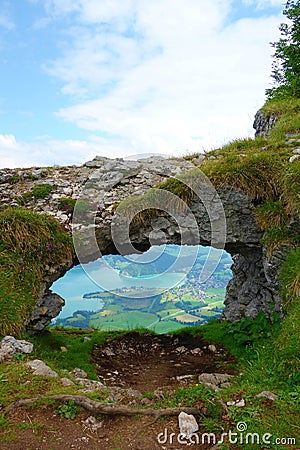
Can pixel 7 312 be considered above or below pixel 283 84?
below

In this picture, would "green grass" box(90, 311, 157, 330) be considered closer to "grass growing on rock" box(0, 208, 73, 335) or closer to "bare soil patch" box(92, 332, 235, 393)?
"bare soil patch" box(92, 332, 235, 393)

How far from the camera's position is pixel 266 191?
10398mm

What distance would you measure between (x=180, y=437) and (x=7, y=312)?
4.80 metres

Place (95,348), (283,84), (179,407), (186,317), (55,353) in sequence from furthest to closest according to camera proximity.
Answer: (283,84), (186,317), (95,348), (55,353), (179,407)

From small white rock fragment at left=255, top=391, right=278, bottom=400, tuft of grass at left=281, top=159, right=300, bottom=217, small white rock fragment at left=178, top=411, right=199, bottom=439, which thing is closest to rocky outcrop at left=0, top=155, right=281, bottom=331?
tuft of grass at left=281, top=159, right=300, bottom=217

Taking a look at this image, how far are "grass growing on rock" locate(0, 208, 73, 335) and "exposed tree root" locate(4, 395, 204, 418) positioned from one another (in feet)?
8.77

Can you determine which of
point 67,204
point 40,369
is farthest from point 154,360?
point 40,369

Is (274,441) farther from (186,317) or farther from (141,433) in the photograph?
(186,317)

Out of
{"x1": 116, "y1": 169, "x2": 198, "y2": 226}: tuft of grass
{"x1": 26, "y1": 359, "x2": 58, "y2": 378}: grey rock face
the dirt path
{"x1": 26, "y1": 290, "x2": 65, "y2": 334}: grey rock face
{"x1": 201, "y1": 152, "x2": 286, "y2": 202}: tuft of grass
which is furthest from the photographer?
{"x1": 116, "y1": 169, "x2": 198, "y2": 226}: tuft of grass

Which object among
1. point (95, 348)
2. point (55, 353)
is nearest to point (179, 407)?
point (55, 353)

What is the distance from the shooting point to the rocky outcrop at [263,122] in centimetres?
1790

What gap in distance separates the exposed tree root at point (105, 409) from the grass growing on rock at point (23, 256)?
2673 mm

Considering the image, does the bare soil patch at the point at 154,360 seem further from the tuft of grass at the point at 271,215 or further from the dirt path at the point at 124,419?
the tuft of grass at the point at 271,215

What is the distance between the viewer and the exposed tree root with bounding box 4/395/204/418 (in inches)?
199
